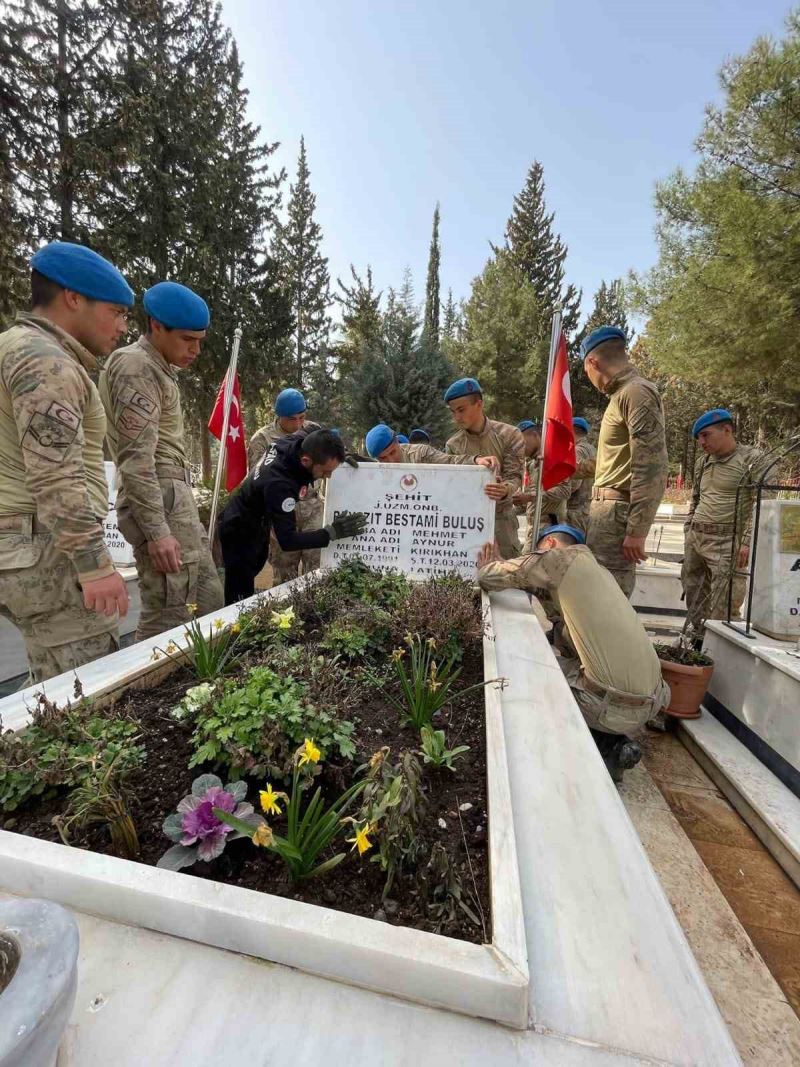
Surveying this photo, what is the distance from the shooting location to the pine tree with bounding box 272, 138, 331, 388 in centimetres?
2523

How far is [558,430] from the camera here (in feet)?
13.3

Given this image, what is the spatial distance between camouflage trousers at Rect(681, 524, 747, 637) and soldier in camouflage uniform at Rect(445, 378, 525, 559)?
1511 mm

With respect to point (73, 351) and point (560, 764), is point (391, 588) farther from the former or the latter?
point (73, 351)

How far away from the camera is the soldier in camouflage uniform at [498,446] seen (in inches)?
173

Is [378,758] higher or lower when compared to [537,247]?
lower

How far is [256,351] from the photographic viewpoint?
15312 millimetres

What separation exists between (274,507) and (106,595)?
1.56 m

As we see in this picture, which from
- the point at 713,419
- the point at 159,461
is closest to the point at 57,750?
the point at 159,461

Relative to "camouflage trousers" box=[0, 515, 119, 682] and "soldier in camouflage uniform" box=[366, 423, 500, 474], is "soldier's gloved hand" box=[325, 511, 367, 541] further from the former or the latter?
"camouflage trousers" box=[0, 515, 119, 682]

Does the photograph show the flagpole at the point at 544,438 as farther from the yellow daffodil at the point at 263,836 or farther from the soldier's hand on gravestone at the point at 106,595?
the yellow daffodil at the point at 263,836

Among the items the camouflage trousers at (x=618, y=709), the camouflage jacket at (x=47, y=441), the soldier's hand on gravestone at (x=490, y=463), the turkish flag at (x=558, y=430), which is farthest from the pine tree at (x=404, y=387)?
the camouflage jacket at (x=47, y=441)

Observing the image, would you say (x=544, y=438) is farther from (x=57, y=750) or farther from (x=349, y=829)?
(x=57, y=750)

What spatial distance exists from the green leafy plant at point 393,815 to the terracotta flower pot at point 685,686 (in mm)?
2487

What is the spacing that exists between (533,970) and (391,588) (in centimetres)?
240
